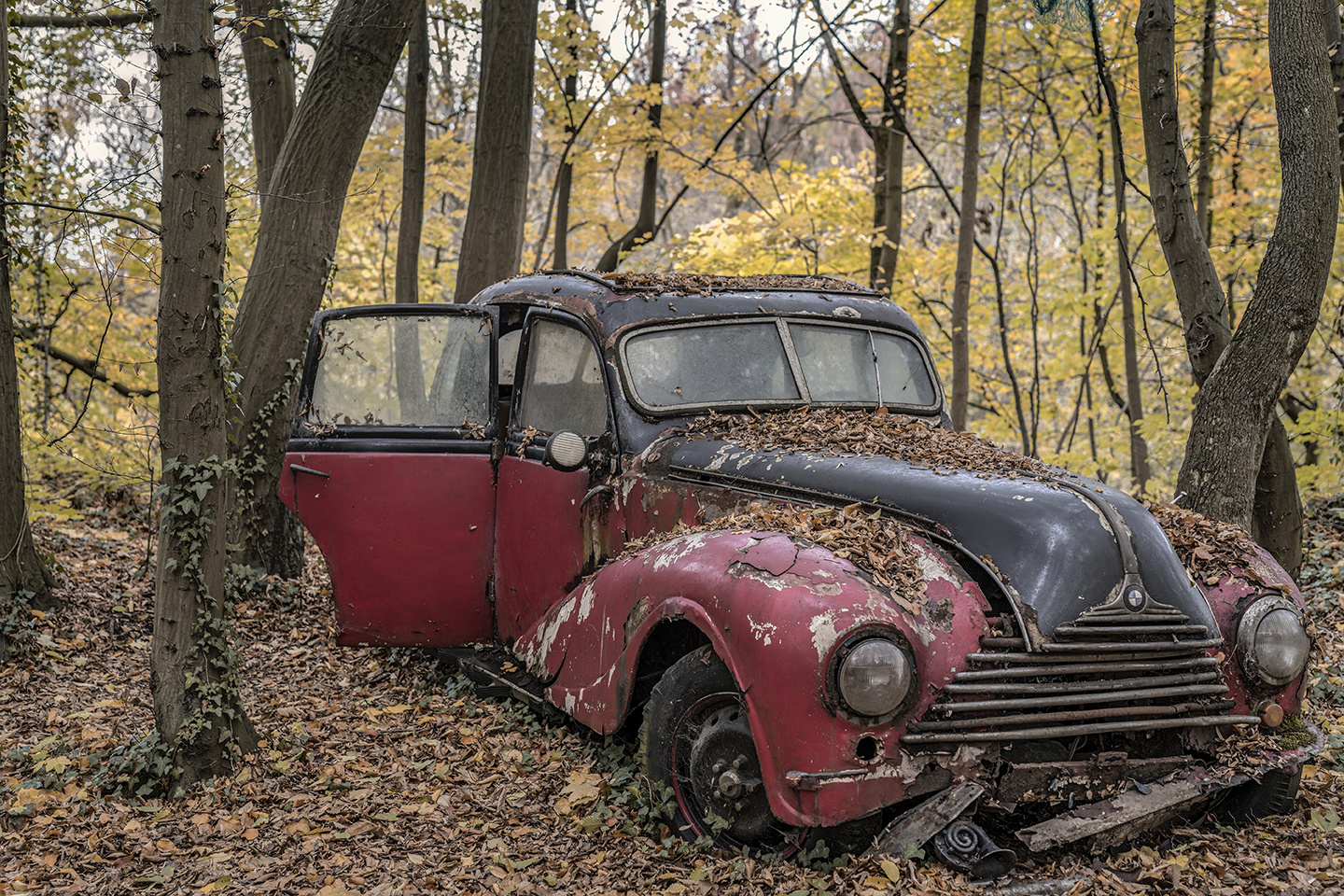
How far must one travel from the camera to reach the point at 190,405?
4.18 metres

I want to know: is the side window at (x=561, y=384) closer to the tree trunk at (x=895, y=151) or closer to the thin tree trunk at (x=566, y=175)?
the tree trunk at (x=895, y=151)

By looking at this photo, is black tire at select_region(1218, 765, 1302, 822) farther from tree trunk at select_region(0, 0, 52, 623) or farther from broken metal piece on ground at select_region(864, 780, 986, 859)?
tree trunk at select_region(0, 0, 52, 623)

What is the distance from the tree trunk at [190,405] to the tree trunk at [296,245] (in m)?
2.59

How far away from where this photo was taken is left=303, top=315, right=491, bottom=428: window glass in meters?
5.34

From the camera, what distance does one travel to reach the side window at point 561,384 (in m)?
4.99

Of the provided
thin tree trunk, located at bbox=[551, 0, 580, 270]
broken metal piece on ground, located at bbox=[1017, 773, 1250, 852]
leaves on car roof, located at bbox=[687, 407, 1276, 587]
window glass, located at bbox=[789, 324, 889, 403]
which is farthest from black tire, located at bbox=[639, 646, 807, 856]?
thin tree trunk, located at bbox=[551, 0, 580, 270]

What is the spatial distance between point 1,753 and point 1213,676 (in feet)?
16.4

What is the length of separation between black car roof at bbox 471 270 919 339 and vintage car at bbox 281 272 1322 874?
0.02 m

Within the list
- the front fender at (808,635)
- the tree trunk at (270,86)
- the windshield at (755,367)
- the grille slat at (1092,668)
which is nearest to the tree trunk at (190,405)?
the windshield at (755,367)

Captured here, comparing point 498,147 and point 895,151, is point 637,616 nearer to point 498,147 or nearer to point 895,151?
point 498,147

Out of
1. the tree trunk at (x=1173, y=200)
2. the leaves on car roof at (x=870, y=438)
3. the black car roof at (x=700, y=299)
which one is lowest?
the leaves on car roof at (x=870, y=438)

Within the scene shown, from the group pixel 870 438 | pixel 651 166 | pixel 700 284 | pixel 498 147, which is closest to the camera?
pixel 870 438

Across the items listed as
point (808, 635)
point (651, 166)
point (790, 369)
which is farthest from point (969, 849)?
point (651, 166)

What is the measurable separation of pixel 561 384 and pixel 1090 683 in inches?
119
